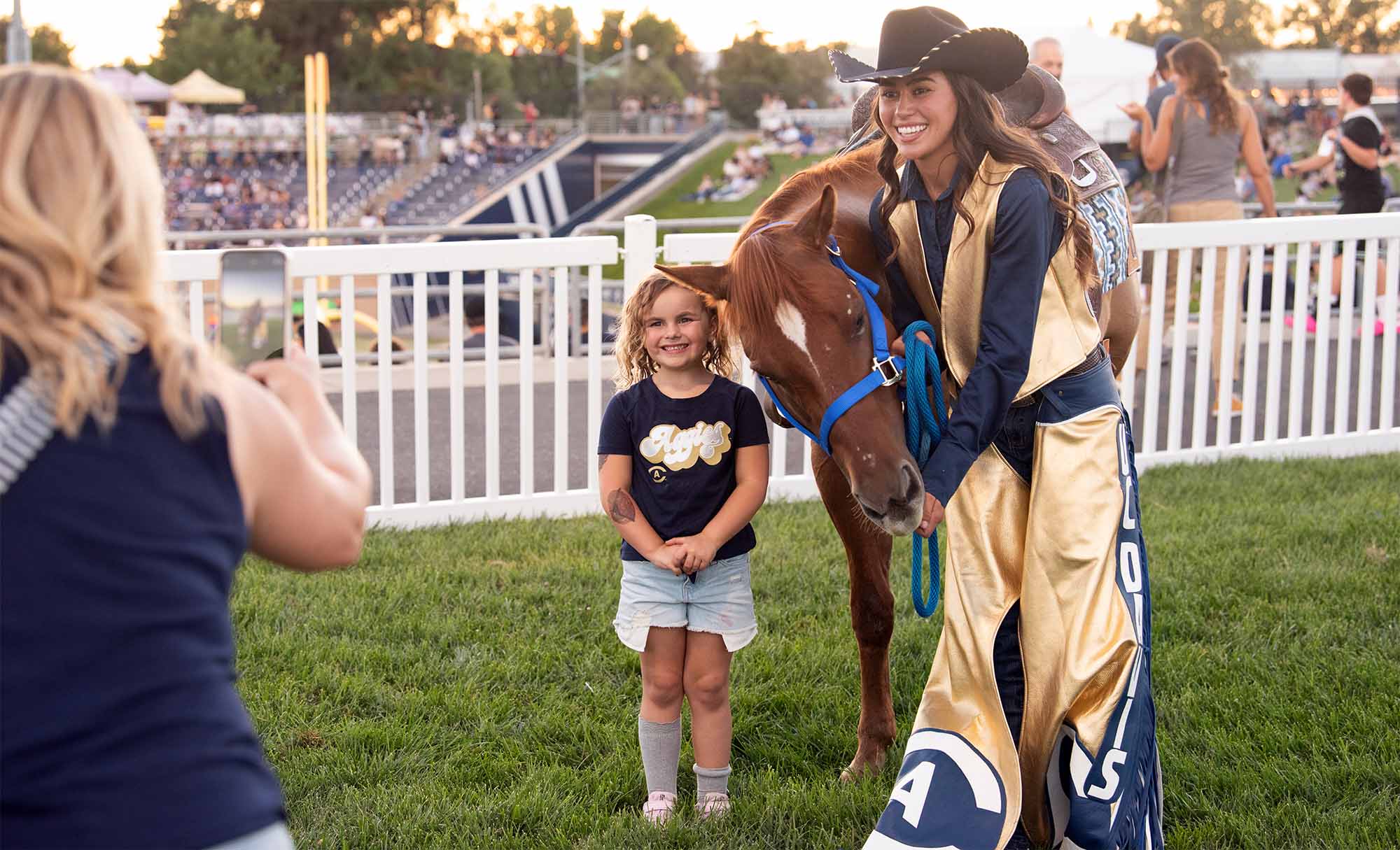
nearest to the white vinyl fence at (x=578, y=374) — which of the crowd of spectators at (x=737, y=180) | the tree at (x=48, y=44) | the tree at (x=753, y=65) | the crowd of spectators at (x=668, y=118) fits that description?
the crowd of spectators at (x=737, y=180)

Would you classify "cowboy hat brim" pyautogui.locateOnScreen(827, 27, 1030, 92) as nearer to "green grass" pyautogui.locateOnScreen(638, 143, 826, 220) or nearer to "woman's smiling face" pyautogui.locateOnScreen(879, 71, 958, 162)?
"woman's smiling face" pyautogui.locateOnScreen(879, 71, 958, 162)

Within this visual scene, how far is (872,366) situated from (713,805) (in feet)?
4.09

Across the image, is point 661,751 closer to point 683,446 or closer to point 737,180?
point 683,446

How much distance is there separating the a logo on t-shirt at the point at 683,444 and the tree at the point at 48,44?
208 feet

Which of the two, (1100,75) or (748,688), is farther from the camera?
(1100,75)

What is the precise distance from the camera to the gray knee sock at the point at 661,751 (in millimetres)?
3379

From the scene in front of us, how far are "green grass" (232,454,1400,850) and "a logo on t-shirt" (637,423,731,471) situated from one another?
0.89m

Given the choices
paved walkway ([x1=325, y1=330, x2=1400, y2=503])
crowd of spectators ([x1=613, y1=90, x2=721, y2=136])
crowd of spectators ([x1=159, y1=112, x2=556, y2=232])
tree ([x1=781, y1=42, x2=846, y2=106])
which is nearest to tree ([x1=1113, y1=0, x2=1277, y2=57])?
A: tree ([x1=781, y1=42, x2=846, y2=106])

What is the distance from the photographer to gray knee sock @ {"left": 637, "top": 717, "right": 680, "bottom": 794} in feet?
11.1

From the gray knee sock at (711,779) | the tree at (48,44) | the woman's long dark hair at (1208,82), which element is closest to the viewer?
the gray knee sock at (711,779)

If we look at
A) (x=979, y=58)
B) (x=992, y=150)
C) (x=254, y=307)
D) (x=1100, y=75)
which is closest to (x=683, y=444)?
Answer: (x=992, y=150)

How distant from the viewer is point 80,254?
1.37 meters

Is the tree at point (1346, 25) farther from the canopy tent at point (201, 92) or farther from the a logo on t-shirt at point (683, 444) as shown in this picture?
the a logo on t-shirt at point (683, 444)

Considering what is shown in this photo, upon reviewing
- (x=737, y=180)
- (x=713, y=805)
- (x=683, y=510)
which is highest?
(x=737, y=180)
